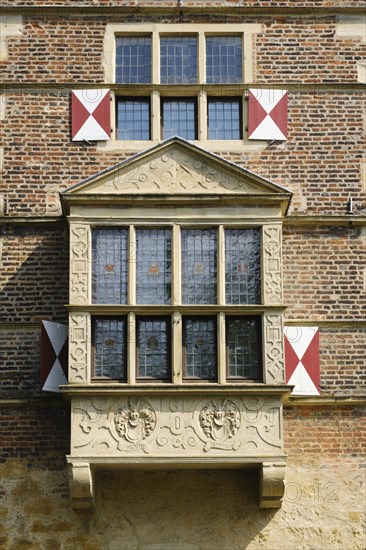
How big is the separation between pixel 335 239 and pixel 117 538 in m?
4.73

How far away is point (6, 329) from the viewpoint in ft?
59.9

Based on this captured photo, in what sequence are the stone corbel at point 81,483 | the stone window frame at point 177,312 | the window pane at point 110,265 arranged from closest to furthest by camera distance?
the stone corbel at point 81,483 → the stone window frame at point 177,312 → the window pane at point 110,265

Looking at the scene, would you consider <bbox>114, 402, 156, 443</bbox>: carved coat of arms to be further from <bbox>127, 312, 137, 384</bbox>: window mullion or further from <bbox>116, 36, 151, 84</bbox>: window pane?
<bbox>116, 36, 151, 84</bbox>: window pane

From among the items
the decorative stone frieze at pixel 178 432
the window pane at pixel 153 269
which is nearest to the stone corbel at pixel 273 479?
the decorative stone frieze at pixel 178 432

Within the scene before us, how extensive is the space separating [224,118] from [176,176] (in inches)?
57.9

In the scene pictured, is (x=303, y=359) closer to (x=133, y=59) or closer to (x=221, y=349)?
(x=221, y=349)

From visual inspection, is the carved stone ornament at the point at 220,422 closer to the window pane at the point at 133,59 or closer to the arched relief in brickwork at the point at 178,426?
the arched relief in brickwork at the point at 178,426

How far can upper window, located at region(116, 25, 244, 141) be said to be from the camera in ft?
62.3

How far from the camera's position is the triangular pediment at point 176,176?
17.9 m

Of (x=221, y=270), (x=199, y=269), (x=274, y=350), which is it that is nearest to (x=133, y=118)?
(x=199, y=269)

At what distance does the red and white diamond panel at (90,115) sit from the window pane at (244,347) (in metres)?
3.21

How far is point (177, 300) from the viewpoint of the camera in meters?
17.5

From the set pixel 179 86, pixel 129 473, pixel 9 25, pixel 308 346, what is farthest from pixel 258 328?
pixel 9 25

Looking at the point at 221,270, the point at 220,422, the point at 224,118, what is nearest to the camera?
the point at 220,422
